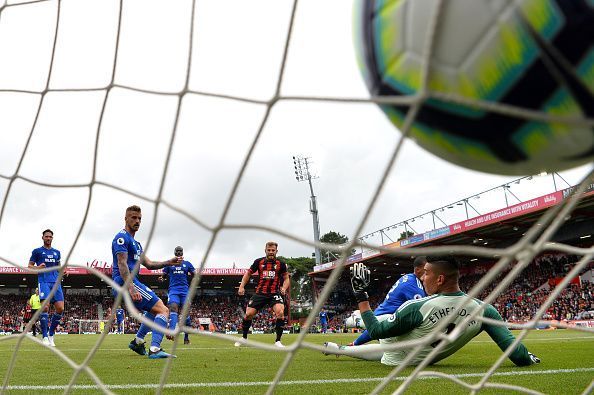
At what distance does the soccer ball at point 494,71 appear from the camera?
45.1 inches

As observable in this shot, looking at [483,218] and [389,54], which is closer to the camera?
[389,54]

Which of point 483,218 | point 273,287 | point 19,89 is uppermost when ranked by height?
point 483,218

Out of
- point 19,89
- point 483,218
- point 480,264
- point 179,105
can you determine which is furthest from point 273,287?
point 480,264

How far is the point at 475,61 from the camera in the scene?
119 cm

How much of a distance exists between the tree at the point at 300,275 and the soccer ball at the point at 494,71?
2027 inches

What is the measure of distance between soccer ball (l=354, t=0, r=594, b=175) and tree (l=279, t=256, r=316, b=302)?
51486 millimetres

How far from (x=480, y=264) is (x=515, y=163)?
28.4 m

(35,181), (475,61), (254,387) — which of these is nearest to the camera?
(475,61)

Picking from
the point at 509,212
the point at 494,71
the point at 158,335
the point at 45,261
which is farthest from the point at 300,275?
the point at 494,71

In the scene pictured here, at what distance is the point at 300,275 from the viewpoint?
5425 cm

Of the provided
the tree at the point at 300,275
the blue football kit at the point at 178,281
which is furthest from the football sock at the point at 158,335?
the tree at the point at 300,275

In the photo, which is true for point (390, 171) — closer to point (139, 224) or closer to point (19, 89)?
point (19, 89)

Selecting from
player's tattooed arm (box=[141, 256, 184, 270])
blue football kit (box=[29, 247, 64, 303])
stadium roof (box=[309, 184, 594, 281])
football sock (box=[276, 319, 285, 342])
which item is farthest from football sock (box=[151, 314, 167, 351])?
stadium roof (box=[309, 184, 594, 281])

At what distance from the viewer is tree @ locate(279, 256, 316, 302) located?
53.0 m
